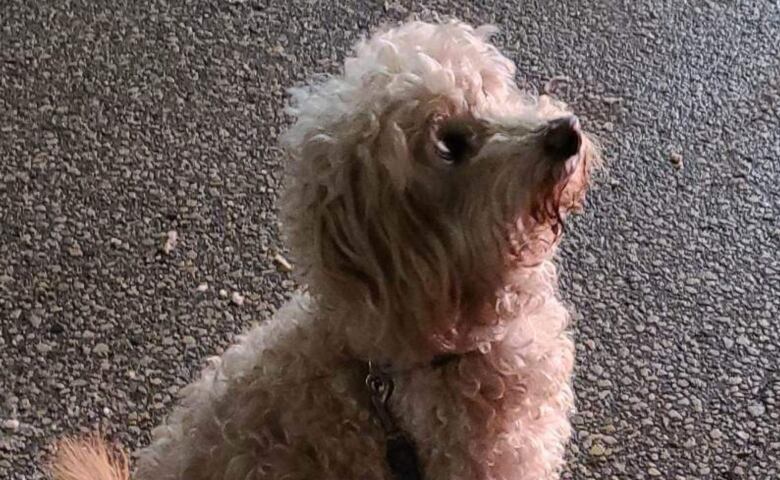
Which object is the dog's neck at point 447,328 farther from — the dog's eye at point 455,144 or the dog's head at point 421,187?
the dog's eye at point 455,144

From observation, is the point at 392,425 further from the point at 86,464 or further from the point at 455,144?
the point at 86,464

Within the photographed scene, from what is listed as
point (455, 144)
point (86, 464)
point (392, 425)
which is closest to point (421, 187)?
point (455, 144)

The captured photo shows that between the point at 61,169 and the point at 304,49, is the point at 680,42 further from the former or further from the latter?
the point at 61,169

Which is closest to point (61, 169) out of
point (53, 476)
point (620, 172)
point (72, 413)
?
point (72, 413)

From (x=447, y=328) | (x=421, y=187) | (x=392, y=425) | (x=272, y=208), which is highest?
(x=421, y=187)

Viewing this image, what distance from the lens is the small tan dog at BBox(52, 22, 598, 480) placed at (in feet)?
4.06

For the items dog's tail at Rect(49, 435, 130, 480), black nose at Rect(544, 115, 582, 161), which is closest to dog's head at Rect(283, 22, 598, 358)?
black nose at Rect(544, 115, 582, 161)

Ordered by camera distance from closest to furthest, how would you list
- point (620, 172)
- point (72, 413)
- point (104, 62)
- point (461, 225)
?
point (461, 225) → point (72, 413) → point (620, 172) → point (104, 62)

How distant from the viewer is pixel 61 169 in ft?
7.52

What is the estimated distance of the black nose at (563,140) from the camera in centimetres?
122

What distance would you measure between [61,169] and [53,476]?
73 centimetres

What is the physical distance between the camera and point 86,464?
1.61 m

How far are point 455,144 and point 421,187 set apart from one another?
0.20 feet

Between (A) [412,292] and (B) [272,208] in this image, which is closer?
(A) [412,292]
